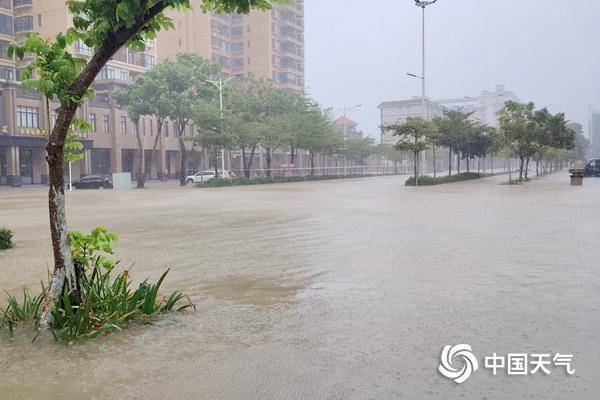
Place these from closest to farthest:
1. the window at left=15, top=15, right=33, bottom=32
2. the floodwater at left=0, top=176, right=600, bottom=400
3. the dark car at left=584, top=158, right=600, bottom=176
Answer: the floodwater at left=0, top=176, right=600, bottom=400, the dark car at left=584, top=158, right=600, bottom=176, the window at left=15, top=15, right=33, bottom=32

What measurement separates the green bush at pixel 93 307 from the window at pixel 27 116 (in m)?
49.5

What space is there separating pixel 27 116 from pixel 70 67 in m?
51.1

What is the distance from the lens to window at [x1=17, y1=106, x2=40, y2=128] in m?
50.6

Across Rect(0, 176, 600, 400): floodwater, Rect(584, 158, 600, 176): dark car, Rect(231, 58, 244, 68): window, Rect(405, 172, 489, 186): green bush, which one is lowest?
Rect(0, 176, 600, 400): floodwater

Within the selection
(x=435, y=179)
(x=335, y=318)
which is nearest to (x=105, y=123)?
(x=435, y=179)

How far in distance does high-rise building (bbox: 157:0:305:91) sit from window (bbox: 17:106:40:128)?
35.4 m

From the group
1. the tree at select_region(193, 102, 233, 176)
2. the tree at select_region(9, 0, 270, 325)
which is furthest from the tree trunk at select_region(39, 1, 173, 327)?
the tree at select_region(193, 102, 233, 176)

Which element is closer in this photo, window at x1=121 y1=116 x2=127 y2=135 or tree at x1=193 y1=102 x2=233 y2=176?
tree at x1=193 y1=102 x2=233 y2=176

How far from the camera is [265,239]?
12836mm

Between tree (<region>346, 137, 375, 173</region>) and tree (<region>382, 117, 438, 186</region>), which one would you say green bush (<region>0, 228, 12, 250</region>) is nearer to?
tree (<region>382, 117, 438, 186</region>)

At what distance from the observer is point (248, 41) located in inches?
3634

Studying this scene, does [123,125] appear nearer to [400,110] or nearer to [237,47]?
[237,47]

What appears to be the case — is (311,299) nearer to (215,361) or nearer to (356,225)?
(215,361)

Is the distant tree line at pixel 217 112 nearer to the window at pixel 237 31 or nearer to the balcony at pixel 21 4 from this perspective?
the balcony at pixel 21 4
